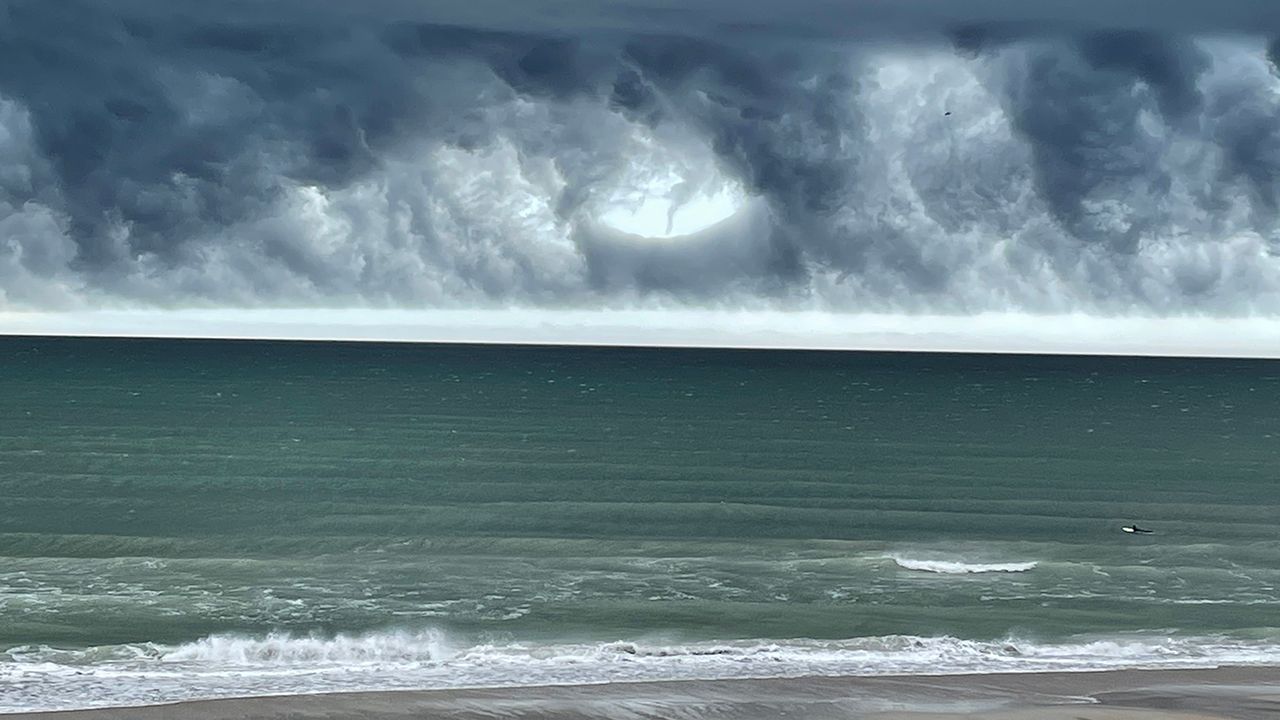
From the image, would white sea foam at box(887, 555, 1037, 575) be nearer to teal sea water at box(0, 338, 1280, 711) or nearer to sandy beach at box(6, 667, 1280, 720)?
teal sea water at box(0, 338, 1280, 711)

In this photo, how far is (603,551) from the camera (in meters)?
36.2

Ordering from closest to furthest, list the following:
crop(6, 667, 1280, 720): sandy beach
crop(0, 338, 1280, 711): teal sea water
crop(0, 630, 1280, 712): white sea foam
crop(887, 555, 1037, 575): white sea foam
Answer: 1. crop(6, 667, 1280, 720): sandy beach
2. crop(0, 630, 1280, 712): white sea foam
3. crop(0, 338, 1280, 711): teal sea water
4. crop(887, 555, 1037, 575): white sea foam

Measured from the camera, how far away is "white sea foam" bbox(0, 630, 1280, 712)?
805 inches

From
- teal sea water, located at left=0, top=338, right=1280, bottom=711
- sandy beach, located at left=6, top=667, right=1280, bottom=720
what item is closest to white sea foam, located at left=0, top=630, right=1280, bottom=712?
teal sea water, located at left=0, top=338, right=1280, bottom=711

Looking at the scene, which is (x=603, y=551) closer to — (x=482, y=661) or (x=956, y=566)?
(x=956, y=566)

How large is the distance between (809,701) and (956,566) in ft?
51.5

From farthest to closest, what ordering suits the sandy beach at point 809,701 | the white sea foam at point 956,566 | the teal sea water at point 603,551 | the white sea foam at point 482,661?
the white sea foam at point 956,566, the teal sea water at point 603,551, the white sea foam at point 482,661, the sandy beach at point 809,701

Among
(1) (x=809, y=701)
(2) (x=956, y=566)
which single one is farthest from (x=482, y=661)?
(2) (x=956, y=566)

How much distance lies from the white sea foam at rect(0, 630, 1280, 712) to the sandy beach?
0.88m

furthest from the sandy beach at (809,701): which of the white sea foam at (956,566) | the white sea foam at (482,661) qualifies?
the white sea foam at (956,566)

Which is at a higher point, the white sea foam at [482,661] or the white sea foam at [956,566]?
the white sea foam at [956,566]

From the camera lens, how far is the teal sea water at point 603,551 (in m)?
23.3

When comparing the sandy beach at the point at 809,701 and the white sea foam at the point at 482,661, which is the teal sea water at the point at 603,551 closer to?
the white sea foam at the point at 482,661

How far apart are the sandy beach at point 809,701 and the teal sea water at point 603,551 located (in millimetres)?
1161
